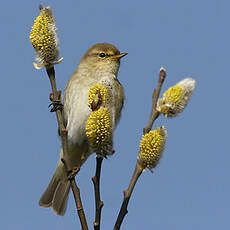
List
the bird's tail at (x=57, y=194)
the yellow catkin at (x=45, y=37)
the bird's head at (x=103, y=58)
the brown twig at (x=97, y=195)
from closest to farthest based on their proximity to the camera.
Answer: the brown twig at (x=97, y=195) → the yellow catkin at (x=45, y=37) → the bird's head at (x=103, y=58) → the bird's tail at (x=57, y=194)

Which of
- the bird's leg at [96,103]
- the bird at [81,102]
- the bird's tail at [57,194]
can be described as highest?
the bird at [81,102]

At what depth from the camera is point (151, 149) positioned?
2154 mm

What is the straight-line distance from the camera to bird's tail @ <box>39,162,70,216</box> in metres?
5.63

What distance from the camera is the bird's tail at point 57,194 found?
563cm

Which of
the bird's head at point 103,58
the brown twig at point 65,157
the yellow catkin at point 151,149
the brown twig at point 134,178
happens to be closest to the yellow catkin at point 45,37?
the brown twig at point 65,157

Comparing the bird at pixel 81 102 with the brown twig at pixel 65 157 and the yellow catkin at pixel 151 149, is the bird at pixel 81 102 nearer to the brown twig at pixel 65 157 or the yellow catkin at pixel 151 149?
the brown twig at pixel 65 157

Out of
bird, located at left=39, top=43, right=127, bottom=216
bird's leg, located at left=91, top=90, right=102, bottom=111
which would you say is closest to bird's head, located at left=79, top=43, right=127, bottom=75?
bird, located at left=39, top=43, right=127, bottom=216

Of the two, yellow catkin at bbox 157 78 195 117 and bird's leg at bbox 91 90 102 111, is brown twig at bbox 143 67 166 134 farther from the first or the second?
bird's leg at bbox 91 90 102 111

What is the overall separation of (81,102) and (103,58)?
33.6 inches

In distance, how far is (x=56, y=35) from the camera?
2551 mm

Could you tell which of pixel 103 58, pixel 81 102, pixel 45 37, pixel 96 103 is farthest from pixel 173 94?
pixel 103 58

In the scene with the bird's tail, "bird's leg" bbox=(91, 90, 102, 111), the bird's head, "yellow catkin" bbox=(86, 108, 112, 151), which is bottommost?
"yellow catkin" bbox=(86, 108, 112, 151)

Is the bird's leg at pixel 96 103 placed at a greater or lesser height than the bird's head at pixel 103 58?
lesser

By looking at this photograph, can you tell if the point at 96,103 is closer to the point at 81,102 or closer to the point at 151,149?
the point at 151,149
